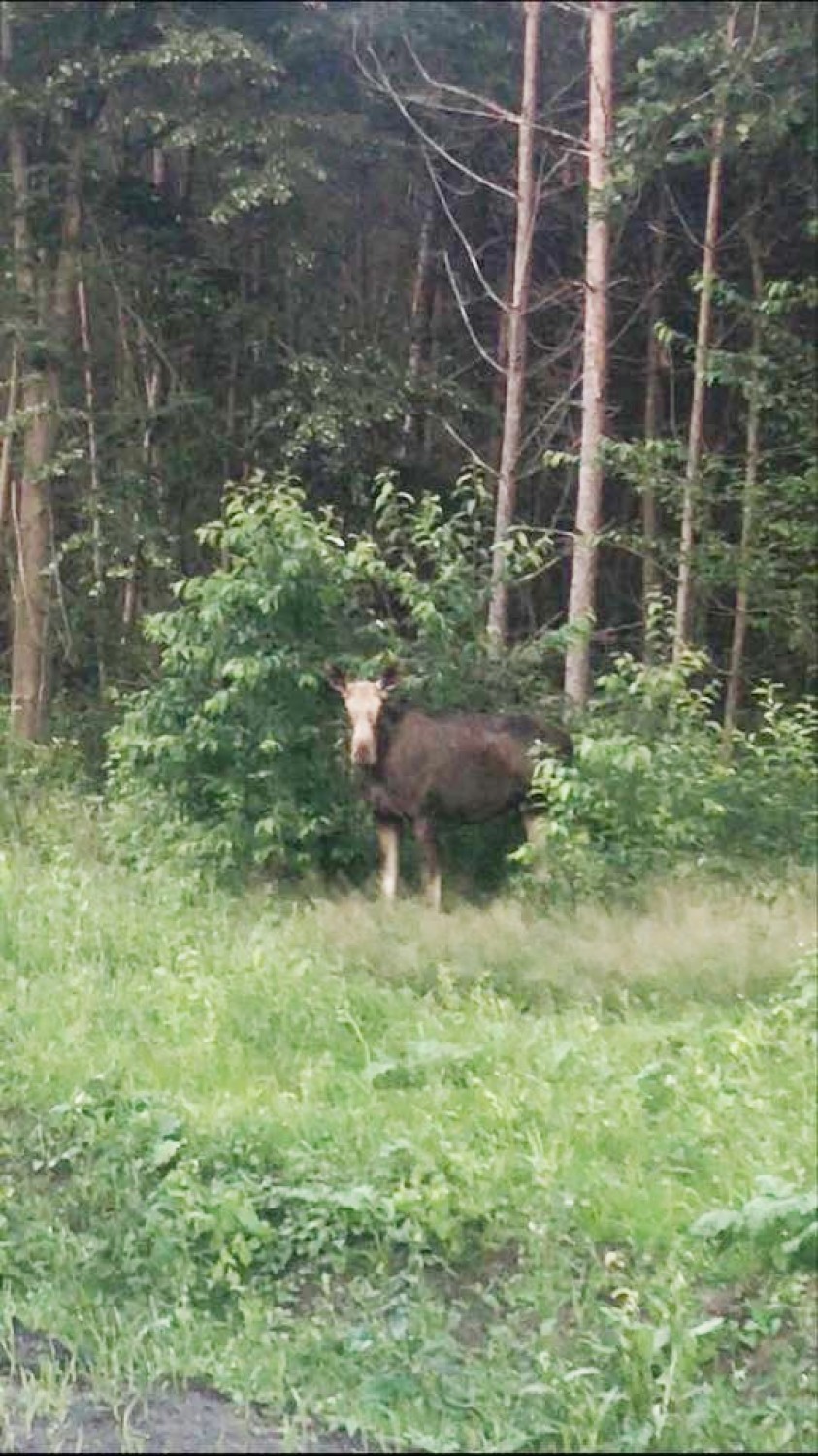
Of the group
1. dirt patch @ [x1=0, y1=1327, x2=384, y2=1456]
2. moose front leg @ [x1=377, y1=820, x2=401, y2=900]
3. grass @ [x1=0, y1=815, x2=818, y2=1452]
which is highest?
moose front leg @ [x1=377, y1=820, x2=401, y2=900]

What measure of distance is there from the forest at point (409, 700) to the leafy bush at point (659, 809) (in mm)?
38

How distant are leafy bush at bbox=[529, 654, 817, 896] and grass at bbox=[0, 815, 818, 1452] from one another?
0.87m

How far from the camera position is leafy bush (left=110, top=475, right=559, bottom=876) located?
10539 millimetres

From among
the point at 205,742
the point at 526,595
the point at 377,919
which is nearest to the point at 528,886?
the point at 377,919

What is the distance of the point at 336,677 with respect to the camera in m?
10.6

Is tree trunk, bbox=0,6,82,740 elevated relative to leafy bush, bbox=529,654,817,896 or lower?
elevated

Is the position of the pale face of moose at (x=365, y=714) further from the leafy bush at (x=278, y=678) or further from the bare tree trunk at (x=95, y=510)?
the bare tree trunk at (x=95, y=510)

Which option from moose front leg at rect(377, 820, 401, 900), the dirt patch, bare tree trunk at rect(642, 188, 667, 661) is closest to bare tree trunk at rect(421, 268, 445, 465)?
bare tree trunk at rect(642, 188, 667, 661)

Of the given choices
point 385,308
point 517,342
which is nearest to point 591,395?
point 517,342

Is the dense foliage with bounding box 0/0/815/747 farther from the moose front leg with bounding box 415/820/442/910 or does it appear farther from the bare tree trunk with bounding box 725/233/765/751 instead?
the moose front leg with bounding box 415/820/442/910

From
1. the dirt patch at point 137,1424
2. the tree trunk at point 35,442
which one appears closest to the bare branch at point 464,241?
the tree trunk at point 35,442

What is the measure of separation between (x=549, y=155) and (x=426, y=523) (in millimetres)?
3367

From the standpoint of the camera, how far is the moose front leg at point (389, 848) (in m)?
10.3

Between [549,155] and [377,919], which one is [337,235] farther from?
[377,919]
